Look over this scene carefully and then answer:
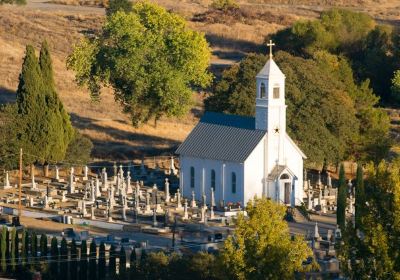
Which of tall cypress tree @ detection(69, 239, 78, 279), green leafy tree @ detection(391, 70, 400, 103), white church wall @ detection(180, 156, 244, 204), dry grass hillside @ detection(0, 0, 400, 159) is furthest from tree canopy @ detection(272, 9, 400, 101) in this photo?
tall cypress tree @ detection(69, 239, 78, 279)

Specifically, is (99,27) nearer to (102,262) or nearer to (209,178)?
(209,178)

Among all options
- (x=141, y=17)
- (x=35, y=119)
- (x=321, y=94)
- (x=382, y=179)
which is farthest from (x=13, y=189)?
(x=382, y=179)

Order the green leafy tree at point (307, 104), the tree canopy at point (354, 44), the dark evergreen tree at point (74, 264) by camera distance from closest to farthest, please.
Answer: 1. the dark evergreen tree at point (74, 264)
2. the green leafy tree at point (307, 104)
3. the tree canopy at point (354, 44)

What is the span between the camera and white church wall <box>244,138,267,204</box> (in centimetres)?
7856

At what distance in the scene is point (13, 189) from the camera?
82688 mm

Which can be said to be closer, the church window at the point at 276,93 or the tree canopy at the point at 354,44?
the church window at the point at 276,93

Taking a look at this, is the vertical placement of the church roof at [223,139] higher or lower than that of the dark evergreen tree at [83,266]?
higher

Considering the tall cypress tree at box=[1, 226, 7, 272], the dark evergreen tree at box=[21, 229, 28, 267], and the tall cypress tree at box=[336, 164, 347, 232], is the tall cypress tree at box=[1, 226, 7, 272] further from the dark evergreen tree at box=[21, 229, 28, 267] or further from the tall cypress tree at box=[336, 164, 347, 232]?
the tall cypress tree at box=[336, 164, 347, 232]

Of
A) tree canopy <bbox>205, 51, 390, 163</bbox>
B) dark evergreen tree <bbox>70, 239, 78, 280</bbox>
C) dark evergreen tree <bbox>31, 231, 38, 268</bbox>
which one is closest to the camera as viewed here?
dark evergreen tree <bbox>70, 239, 78, 280</bbox>

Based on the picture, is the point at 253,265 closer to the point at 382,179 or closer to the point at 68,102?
the point at 382,179

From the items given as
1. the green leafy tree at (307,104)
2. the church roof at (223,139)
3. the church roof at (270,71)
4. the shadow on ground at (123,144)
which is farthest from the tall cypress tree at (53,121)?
the church roof at (270,71)

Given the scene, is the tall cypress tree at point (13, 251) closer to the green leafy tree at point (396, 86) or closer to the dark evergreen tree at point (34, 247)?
the dark evergreen tree at point (34, 247)

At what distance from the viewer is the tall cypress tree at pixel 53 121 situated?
284 ft

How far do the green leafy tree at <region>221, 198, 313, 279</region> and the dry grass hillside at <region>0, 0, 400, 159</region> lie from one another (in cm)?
3460
